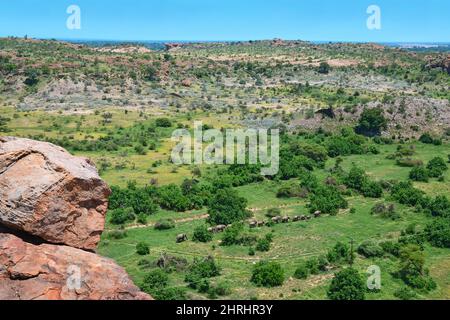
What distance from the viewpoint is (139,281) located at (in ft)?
79.3

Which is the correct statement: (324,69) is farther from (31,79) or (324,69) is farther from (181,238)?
(181,238)

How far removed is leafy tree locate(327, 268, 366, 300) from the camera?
22594 millimetres

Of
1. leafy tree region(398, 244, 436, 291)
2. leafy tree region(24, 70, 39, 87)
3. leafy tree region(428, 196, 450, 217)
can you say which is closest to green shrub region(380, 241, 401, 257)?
leafy tree region(398, 244, 436, 291)

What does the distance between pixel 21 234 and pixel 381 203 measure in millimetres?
27484

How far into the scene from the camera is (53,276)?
12883mm

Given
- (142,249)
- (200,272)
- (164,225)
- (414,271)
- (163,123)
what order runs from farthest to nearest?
(163,123)
(164,225)
(142,249)
(414,271)
(200,272)

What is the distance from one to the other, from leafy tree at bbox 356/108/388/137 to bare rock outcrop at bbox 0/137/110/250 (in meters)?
51.5

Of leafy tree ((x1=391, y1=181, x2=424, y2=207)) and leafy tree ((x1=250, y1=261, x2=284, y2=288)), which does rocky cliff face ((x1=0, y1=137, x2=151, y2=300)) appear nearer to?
leafy tree ((x1=250, y1=261, x2=284, y2=288))

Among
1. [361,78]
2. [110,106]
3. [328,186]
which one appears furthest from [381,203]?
[361,78]

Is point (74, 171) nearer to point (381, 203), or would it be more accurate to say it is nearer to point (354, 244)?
point (354, 244)

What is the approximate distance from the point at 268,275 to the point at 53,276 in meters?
13.0

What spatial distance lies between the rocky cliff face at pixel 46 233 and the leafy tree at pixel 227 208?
734 inches

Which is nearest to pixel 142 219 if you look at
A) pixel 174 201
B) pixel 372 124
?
pixel 174 201

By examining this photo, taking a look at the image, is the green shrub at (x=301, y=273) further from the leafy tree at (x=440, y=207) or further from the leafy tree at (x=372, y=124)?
the leafy tree at (x=372, y=124)
